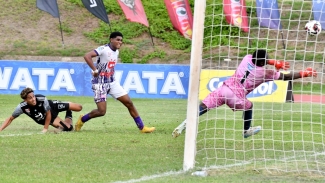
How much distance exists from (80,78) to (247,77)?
52.3ft

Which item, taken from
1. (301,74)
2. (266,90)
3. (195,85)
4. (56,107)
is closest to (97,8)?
(266,90)

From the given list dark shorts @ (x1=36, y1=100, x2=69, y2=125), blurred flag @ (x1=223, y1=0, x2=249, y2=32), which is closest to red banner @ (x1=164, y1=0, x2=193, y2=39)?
blurred flag @ (x1=223, y1=0, x2=249, y2=32)

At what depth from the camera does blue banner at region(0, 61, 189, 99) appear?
26.9m

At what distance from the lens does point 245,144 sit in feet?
40.9

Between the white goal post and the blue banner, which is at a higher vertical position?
the white goal post

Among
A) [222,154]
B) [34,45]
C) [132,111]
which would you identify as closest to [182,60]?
[34,45]

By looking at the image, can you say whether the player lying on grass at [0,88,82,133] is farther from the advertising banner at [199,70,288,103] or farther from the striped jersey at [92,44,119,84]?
the advertising banner at [199,70,288,103]

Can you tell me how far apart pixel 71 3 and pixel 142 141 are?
31.1m

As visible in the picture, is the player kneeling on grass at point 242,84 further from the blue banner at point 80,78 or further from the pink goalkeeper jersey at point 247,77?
the blue banner at point 80,78

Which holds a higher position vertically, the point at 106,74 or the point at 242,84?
the point at 242,84

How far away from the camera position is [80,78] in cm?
2748

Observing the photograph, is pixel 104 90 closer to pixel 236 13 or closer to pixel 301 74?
pixel 301 74

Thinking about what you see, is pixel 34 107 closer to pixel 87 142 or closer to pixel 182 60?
pixel 87 142

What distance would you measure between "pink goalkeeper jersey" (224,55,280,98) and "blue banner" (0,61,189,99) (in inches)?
567
